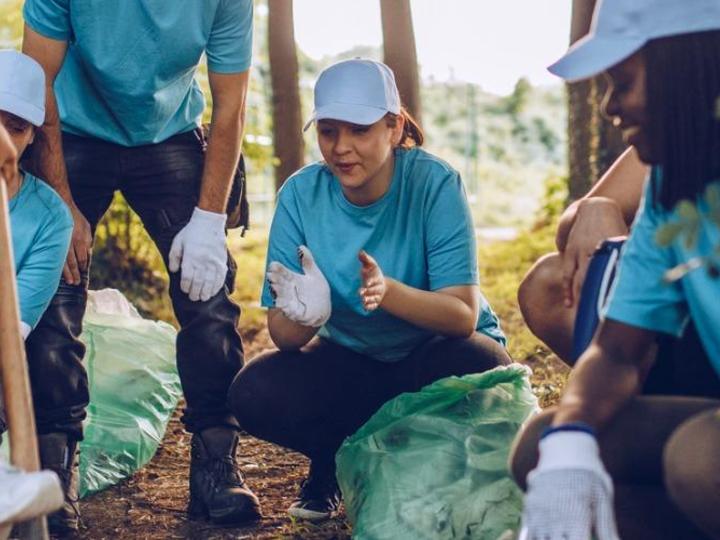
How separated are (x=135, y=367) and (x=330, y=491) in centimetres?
99

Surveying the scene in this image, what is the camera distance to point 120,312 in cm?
447

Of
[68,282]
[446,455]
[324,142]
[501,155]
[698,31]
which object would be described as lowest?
[501,155]

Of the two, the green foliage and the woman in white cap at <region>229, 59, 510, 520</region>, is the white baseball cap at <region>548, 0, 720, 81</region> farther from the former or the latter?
the green foliage

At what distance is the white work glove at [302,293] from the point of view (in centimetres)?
317

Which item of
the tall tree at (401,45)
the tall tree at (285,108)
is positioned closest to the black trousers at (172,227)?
the tall tree at (401,45)

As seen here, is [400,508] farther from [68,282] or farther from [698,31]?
[698,31]

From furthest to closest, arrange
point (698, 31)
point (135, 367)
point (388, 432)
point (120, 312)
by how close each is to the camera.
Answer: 1. point (120, 312)
2. point (135, 367)
3. point (388, 432)
4. point (698, 31)

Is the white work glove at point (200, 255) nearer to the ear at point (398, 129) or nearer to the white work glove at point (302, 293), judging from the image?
the white work glove at point (302, 293)

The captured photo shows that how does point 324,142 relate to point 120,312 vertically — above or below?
above

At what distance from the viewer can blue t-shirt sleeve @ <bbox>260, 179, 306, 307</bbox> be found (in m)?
3.38

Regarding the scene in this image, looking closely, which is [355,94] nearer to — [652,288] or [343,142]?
[343,142]

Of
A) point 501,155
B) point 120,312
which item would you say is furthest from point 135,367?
point 501,155

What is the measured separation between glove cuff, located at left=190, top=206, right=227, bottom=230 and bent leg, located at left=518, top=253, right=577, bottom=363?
878 mm

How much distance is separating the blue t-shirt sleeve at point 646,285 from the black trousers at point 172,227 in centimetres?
149
